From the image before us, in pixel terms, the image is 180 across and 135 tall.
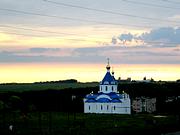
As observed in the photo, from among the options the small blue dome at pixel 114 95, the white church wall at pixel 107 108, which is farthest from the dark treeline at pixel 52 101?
the small blue dome at pixel 114 95

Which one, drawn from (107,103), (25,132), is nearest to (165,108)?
(107,103)

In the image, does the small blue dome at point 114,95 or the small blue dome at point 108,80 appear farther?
the small blue dome at point 108,80

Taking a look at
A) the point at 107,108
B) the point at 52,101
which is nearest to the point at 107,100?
the point at 107,108

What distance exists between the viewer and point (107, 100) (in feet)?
260

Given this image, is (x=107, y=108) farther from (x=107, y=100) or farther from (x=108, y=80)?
(x=108, y=80)

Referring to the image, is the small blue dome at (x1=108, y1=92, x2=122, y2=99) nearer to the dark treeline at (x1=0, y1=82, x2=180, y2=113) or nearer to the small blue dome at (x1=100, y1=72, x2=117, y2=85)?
the small blue dome at (x1=100, y1=72, x2=117, y2=85)

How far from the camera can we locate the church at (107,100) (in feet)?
260

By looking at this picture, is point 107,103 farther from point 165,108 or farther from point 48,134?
point 48,134

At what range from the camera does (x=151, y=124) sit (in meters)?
46.8

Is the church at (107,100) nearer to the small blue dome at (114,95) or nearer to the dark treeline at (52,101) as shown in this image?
the small blue dome at (114,95)

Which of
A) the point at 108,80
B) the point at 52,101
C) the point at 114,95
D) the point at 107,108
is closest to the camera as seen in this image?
the point at 114,95

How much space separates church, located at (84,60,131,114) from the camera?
7919cm

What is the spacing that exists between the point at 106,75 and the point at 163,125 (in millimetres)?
34436

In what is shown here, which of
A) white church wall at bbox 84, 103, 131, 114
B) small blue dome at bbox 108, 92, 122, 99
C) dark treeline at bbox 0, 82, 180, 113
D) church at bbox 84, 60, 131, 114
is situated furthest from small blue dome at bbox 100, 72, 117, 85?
dark treeline at bbox 0, 82, 180, 113
